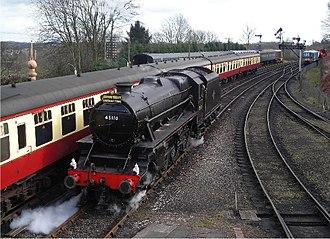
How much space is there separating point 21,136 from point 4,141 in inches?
26.4

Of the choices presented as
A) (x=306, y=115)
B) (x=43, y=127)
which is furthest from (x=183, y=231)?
(x=306, y=115)

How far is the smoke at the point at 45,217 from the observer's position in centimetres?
919

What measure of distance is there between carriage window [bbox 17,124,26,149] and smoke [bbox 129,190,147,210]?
9.85ft

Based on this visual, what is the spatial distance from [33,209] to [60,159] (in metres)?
1.81

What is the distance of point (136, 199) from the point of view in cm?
1041

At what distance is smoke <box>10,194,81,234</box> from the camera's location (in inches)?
362

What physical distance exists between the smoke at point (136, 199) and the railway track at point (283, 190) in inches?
130

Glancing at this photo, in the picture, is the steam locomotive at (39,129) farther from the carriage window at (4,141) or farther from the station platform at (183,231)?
the station platform at (183,231)

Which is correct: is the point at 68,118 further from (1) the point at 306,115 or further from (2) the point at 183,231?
(1) the point at 306,115

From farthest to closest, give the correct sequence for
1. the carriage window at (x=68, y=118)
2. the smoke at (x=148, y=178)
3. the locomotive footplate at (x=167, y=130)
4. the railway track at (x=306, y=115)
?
1. the railway track at (x=306, y=115)
2. the carriage window at (x=68, y=118)
3. the locomotive footplate at (x=167, y=130)
4. the smoke at (x=148, y=178)

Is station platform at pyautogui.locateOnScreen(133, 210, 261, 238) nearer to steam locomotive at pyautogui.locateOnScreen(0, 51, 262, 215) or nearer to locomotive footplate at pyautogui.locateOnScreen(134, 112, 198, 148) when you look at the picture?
locomotive footplate at pyautogui.locateOnScreen(134, 112, 198, 148)

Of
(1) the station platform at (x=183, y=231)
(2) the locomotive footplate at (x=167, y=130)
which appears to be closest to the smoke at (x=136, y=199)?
(1) the station platform at (x=183, y=231)

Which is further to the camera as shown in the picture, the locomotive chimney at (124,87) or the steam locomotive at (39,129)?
the locomotive chimney at (124,87)

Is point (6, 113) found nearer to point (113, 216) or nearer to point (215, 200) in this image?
point (113, 216)
